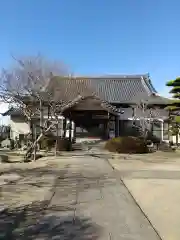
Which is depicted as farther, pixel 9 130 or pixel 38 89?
pixel 9 130

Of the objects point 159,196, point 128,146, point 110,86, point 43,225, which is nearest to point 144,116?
point 110,86

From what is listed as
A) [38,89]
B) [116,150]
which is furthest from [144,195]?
[38,89]

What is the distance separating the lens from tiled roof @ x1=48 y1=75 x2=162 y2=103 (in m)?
35.8

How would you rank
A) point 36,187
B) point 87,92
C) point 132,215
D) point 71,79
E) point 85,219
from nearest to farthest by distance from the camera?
point 85,219 → point 132,215 → point 36,187 → point 87,92 → point 71,79

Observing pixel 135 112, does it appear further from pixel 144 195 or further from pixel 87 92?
pixel 144 195

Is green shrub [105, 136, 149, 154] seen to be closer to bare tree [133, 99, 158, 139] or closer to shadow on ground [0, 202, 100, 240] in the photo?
bare tree [133, 99, 158, 139]

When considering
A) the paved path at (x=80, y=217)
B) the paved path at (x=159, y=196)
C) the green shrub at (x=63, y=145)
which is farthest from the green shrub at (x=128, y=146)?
the paved path at (x=80, y=217)

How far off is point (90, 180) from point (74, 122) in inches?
868

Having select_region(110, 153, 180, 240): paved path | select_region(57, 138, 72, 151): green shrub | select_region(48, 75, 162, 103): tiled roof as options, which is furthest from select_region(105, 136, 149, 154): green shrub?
select_region(48, 75, 162, 103): tiled roof

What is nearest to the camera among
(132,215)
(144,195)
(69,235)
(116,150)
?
(69,235)

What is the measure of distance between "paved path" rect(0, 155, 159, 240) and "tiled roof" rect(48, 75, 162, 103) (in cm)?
2601

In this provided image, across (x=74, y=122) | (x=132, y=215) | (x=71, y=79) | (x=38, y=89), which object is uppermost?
(x=71, y=79)

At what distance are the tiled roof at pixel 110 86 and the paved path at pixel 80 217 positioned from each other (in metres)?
26.0

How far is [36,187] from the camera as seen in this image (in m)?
9.34
